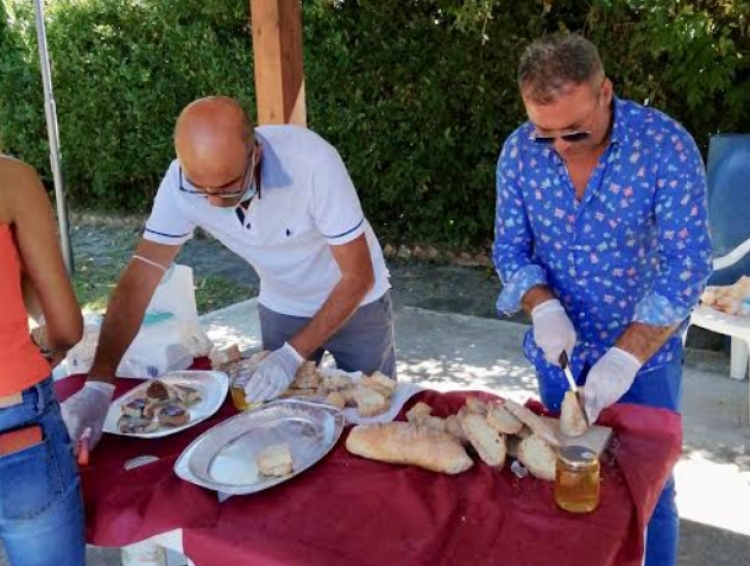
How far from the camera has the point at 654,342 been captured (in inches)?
71.4

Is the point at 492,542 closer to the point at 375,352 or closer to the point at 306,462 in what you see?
the point at 306,462

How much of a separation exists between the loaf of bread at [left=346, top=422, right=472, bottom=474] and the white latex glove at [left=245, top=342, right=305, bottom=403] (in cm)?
31

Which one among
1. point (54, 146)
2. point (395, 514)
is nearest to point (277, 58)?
point (395, 514)

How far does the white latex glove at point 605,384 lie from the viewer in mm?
1697

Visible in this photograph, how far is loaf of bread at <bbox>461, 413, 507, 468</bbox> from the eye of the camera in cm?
161

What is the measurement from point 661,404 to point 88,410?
1.37 m

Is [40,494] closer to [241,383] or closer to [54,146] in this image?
[241,383]

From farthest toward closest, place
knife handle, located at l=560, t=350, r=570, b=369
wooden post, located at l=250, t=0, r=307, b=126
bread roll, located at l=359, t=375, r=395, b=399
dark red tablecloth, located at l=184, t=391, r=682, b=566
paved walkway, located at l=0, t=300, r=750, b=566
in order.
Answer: wooden post, located at l=250, t=0, r=307, b=126 → paved walkway, located at l=0, t=300, r=750, b=566 → bread roll, located at l=359, t=375, r=395, b=399 → knife handle, located at l=560, t=350, r=570, b=369 → dark red tablecloth, located at l=184, t=391, r=682, b=566

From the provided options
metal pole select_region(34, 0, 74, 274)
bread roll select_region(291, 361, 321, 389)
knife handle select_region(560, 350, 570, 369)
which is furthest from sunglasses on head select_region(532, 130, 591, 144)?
metal pole select_region(34, 0, 74, 274)

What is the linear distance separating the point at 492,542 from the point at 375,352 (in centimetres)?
124

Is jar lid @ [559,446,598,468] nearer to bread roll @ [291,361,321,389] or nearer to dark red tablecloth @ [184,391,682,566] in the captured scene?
dark red tablecloth @ [184,391,682,566]

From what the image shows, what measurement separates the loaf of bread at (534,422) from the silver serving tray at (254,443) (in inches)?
15.0

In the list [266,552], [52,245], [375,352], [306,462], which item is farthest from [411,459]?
[375,352]

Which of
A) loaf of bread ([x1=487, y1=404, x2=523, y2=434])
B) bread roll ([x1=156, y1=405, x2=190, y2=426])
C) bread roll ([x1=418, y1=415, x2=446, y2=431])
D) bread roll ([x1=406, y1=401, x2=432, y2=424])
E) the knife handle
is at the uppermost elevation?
the knife handle
